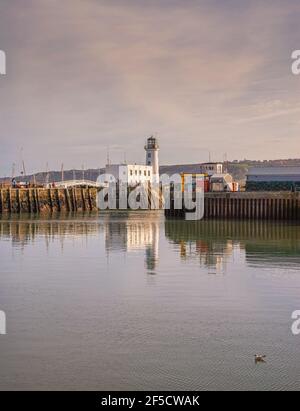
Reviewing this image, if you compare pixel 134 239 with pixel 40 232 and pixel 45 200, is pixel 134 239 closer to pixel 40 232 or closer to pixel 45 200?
pixel 40 232

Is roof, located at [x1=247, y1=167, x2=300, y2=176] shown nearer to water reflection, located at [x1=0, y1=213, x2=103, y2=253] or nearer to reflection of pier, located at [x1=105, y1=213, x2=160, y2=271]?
reflection of pier, located at [x1=105, y1=213, x2=160, y2=271]

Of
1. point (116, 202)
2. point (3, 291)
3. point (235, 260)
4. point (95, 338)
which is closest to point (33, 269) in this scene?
point (3, 291)

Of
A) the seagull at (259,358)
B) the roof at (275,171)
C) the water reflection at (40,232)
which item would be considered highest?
the roof at (275,171)

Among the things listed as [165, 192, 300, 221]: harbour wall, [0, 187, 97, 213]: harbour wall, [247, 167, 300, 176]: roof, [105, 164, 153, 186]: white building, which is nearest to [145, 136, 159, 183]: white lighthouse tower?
[105, 164, 153, 186]: white building

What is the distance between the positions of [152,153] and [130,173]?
579 cm

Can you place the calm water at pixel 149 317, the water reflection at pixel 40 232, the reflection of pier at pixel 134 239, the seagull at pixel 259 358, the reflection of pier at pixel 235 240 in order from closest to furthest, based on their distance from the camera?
the calm water at pixel 149 317 → the seagull at pixel 259 358 → the reflection of pier at pixel 235 240 → the reflection of pier at pixel 134 239 → the water reflection at pixel 40 232

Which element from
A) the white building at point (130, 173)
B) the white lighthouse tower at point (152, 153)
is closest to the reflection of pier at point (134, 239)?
the white building at point (130, 173)

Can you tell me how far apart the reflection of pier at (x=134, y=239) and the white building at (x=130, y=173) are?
52.0 meters

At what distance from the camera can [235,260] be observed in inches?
1066

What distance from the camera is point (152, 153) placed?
106000 millimetres

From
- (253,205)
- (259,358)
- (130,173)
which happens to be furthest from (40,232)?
(130,173)

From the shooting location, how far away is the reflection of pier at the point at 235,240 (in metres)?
27.9

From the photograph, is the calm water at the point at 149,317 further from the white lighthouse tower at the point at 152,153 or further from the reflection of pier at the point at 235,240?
the white lighthouse tower at the point at 152,153
